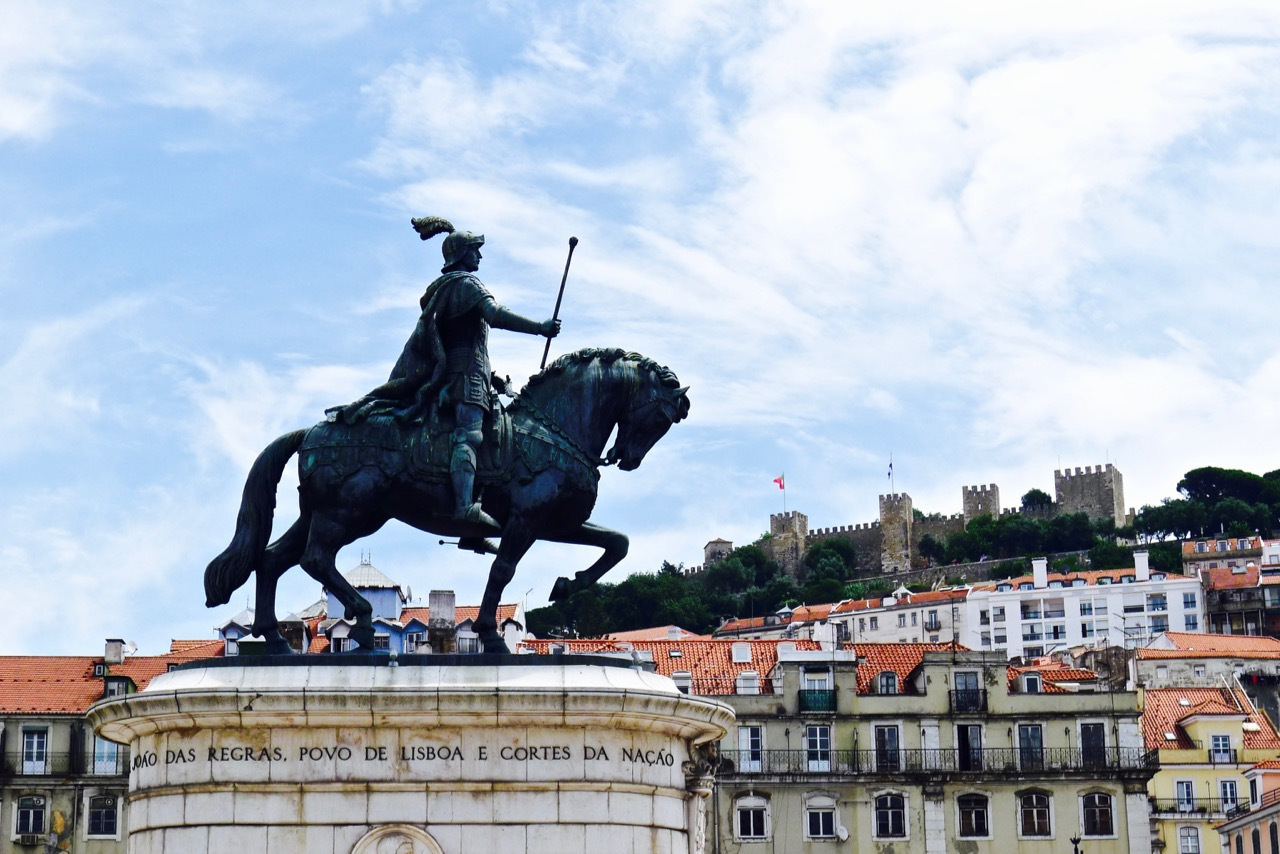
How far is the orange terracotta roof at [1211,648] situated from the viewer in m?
104

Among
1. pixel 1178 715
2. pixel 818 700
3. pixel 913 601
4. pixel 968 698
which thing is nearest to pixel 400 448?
pixel 818 700

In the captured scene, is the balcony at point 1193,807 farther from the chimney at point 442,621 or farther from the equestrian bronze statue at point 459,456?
the equestrian bronze statue at point 459,456

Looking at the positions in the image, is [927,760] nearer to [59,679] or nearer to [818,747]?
[818,747]

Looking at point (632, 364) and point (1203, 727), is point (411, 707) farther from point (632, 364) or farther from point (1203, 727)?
point (1203, 727)

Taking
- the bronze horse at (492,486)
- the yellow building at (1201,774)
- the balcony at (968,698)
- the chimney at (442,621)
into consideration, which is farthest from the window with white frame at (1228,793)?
the bronze horse at (492,486)

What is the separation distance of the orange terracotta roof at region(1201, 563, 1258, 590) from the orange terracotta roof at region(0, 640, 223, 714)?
8908 centimetres

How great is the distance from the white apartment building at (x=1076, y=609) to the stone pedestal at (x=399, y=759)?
123m

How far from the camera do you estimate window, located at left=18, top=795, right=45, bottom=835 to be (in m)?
Answer: 60.2

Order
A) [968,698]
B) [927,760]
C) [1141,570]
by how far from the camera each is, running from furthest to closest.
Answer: [1141,570] → [968,698] → [927,760]

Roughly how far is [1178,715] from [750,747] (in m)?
25.1

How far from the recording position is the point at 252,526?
1995 cm

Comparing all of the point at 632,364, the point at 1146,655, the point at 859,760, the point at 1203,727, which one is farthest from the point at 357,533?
the point at 1146,655

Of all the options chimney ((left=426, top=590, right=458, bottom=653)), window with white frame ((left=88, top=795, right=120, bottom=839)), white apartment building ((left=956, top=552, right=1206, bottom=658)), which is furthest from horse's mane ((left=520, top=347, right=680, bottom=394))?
white apartment building ((left=956, top=552, right=1206, bottom=658))

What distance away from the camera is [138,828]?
1859 centimetres
